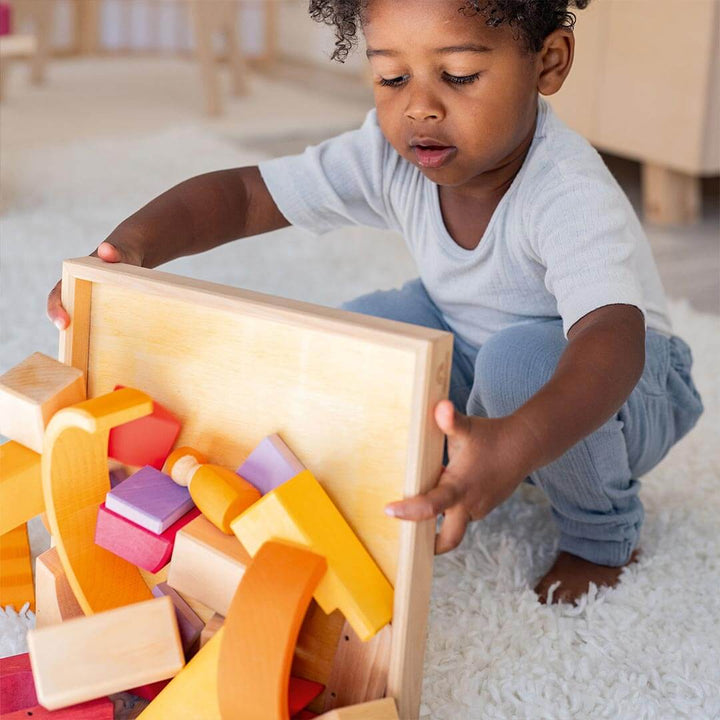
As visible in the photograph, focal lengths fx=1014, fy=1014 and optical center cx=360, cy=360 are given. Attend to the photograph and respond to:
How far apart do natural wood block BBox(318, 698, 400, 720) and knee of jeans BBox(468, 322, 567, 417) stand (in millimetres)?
257

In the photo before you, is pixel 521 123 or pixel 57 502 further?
pixel 521 123

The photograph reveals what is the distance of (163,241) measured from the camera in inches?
30.8

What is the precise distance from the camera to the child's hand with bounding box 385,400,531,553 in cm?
53

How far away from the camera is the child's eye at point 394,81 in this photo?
0.70 m

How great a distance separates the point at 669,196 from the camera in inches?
69.9

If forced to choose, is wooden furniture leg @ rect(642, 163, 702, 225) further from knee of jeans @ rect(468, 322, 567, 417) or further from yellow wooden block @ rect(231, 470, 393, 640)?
yellow wooden block @ rect(231, 470, 393, 640)

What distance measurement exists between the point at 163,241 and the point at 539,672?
421mm

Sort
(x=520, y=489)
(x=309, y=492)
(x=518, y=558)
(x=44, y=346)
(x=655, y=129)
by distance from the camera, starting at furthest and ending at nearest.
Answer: (x=655, y=129)
(x=44, y=346)
(x=520, y=489)
(x=518, y=558)
(x=309, y=492)

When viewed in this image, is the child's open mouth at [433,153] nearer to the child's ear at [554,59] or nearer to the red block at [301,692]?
the child's ear at [554,59]

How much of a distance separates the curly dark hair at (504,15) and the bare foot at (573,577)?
0.40 m

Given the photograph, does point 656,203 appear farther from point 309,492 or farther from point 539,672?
point 309,492

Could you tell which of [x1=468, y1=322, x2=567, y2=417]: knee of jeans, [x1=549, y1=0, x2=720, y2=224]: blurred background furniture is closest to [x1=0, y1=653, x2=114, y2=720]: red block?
[x1=468, y1=322, x2=567, y2=417]: knee of jeans

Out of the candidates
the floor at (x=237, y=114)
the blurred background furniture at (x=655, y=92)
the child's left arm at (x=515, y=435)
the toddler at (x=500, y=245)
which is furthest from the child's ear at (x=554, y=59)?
the blurred background furniture at (x=655, y=92)

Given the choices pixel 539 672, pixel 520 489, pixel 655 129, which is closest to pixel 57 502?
pixel 539 672
